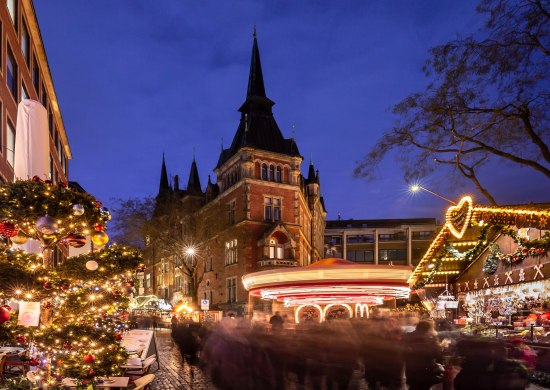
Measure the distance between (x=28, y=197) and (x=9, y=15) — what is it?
A: 1587 cm

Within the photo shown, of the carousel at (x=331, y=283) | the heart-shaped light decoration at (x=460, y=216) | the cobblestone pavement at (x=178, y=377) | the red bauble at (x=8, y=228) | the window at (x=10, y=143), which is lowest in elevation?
the cobblestone pavement at (x=178, y=377)

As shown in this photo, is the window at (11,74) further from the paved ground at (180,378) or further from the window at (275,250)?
the window at (275,250)

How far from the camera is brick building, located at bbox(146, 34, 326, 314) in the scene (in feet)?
148

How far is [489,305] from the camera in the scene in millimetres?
20156

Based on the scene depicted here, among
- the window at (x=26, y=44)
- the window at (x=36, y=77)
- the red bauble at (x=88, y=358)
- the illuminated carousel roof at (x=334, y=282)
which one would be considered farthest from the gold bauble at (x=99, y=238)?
the window at (x=36, y=77)

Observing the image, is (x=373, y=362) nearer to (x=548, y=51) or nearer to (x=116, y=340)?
(x=116, y=340)

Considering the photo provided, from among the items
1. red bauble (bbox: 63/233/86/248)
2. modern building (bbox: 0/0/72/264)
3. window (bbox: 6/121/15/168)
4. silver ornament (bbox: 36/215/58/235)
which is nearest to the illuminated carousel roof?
red bauble (bbox: 63/233/86/248)

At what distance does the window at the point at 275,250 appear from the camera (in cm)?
4659

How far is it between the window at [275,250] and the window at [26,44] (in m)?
26.5

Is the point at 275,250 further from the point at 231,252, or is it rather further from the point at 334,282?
the point at 334,282

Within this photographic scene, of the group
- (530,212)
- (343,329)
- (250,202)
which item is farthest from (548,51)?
(250,202)

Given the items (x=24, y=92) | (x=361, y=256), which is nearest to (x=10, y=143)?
(x=24, y=92)

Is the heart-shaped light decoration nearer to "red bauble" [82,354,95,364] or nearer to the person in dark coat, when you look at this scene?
the person in dark coat

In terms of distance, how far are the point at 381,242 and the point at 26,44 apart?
6639 cm
